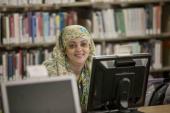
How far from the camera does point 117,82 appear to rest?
8.08 feet

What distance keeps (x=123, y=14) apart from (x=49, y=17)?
87cm

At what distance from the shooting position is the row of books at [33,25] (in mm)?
4191

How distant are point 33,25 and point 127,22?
3.61 ft

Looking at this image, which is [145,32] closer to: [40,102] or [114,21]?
[114,21]

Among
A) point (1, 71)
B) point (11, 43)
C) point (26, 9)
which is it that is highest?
point (26, 9)

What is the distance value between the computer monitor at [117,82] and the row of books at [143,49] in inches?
83.3

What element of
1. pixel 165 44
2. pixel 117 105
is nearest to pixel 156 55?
pixel 165 44

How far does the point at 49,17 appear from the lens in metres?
4.35

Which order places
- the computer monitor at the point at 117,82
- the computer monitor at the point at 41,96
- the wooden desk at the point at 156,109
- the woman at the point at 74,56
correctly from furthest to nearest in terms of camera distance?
the woman at the point at 74,56 < the wooden desk at the point at 156,109 < the computer monitor at the point at 117,82 < the computer monitor at the point at 41,96

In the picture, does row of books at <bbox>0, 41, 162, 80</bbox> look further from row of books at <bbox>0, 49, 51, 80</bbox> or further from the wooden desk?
the wooden desk

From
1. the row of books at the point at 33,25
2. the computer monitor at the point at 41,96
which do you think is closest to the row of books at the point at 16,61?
the row of books at the point at 33,25

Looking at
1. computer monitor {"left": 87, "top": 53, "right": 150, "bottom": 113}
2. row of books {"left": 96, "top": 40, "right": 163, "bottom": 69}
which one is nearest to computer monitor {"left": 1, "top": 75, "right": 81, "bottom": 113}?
computer monitor {"left": 87, "top": 53, "right": 150, "bottom": 113}

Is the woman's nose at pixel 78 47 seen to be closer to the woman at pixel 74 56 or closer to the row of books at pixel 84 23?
the woman at pixel 74 56

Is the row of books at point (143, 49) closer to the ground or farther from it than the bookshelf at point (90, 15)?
closer to the ground
